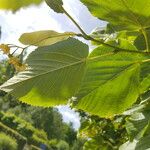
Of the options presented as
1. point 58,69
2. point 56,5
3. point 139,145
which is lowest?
point 139,145

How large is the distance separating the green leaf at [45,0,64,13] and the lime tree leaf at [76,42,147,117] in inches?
7.5

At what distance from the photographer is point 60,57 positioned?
1034 mm

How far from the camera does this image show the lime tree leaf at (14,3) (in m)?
0.92

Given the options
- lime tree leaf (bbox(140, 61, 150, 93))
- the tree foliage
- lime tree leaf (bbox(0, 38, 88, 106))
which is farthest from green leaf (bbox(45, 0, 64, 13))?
lime tree leaf (bbox(140, 61, 150, 93))

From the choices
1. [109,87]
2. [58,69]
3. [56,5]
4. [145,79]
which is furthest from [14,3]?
[145,79]

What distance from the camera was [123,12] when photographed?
0.95m

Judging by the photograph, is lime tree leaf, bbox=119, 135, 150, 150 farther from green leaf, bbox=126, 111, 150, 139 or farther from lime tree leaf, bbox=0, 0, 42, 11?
lime tree leaf, bbox=0, 0, 42, 11

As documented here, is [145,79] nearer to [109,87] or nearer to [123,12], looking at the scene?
[109,87]

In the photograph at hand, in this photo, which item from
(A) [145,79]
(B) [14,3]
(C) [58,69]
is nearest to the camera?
(B) [14,3]

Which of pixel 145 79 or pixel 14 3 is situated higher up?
pixel 14 3

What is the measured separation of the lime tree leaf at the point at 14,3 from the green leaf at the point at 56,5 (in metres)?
0.02

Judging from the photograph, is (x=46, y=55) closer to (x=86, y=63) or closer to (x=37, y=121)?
(x=86, y=63)

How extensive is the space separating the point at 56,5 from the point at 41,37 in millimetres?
106

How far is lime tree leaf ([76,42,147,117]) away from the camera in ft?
3.53
